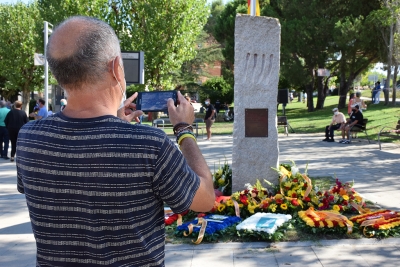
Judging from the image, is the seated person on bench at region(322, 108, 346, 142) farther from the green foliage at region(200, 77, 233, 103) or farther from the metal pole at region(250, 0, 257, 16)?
the green foliage at region(200, 77, 233, 103)

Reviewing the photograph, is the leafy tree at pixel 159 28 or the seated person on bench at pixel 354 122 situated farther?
the leafy tree at pixel 159 28

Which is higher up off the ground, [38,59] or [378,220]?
[38,59]

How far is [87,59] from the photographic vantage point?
1.88 metres

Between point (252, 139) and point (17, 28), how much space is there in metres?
40.7

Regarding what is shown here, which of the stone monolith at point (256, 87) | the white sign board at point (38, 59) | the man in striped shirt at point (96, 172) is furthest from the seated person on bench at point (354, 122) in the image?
the man in striped shirt at point (96, 172)

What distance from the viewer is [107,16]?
31.4 metres

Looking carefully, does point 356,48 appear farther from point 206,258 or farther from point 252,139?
point 206,258

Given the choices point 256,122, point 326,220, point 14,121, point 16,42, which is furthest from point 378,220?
point 16,42

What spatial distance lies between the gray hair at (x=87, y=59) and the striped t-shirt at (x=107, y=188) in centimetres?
16

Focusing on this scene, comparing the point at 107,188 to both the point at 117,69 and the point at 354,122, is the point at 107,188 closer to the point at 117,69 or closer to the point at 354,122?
the point at 117,69

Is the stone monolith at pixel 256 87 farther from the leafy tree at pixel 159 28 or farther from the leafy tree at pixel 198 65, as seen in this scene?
the leafy tree at pixel 198 65

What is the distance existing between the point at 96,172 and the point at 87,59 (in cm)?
41

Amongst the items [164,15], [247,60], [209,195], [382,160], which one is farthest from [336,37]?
[209,195]

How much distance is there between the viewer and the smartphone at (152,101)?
9.53 ft
